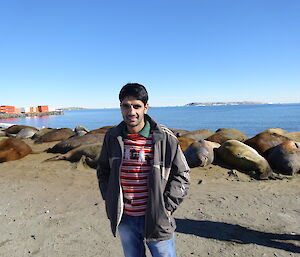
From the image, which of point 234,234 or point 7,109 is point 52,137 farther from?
point 7,109

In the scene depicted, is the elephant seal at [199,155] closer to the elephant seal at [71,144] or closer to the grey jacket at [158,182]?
the elephant seal at [71,144]

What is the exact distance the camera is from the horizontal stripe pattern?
6.66 feet

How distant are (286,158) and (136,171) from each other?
22.6 ft

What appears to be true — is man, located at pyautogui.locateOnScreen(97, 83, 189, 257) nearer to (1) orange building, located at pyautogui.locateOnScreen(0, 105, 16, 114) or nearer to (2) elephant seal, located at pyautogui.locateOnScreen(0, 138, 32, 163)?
(2) elephant seal, located at pyautogui.locateOnScreen(0, 138, 32, 163)

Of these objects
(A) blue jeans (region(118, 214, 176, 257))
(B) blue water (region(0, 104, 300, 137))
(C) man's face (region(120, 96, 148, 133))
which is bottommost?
(B) blue water (region(0, 104, 300, 137))

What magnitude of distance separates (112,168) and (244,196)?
429 cm

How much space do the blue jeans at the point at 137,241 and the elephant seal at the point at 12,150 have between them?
308 inches

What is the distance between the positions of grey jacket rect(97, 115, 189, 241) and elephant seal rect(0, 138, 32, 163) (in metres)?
7.80

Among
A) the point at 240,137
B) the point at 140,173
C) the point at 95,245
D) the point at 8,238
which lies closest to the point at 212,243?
the point at 95,245

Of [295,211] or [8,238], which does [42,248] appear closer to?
[8,238]

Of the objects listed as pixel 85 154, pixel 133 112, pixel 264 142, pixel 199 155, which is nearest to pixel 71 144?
pixel 85 154

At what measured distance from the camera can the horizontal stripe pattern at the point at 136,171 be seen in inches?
79.9

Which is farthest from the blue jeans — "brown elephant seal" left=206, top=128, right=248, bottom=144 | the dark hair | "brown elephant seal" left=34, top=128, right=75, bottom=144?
"brown elephant seal" left=34, top=128, right=75, bottom=144

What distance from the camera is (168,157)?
202 cm
